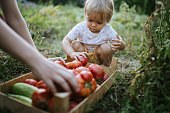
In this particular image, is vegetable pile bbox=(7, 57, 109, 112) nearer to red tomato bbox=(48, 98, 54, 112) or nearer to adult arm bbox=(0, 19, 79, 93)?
red tomato bbox=(48, 98, 54, 112)

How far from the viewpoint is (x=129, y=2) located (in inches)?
235

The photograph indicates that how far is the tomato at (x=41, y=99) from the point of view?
A: 52.7 inches

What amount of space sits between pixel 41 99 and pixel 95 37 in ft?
5.73

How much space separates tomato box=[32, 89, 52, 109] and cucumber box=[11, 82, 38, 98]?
1.00ft

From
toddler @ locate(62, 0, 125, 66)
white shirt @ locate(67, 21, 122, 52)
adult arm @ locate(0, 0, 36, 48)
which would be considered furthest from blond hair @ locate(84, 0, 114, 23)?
adult arm @ locate(0, 0, 36, 48)

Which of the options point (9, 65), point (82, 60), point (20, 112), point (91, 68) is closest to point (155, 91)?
point (91, 68)

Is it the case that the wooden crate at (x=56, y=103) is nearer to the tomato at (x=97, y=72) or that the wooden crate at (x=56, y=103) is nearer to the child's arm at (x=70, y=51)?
the tomato at (x=97, y=72)

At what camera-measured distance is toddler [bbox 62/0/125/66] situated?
2.56 m

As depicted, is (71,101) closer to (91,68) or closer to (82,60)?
(91,68)

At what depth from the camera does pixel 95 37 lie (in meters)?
2.88

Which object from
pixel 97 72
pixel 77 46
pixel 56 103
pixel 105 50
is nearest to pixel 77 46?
pixel 77 46

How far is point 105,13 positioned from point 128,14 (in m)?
2.01

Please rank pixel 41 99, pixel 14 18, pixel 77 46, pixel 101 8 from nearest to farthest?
pixel 41 99 → pixel 14 18 → pixel 101 8 → pixel 77 46

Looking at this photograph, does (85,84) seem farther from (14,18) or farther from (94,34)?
(94,34)
